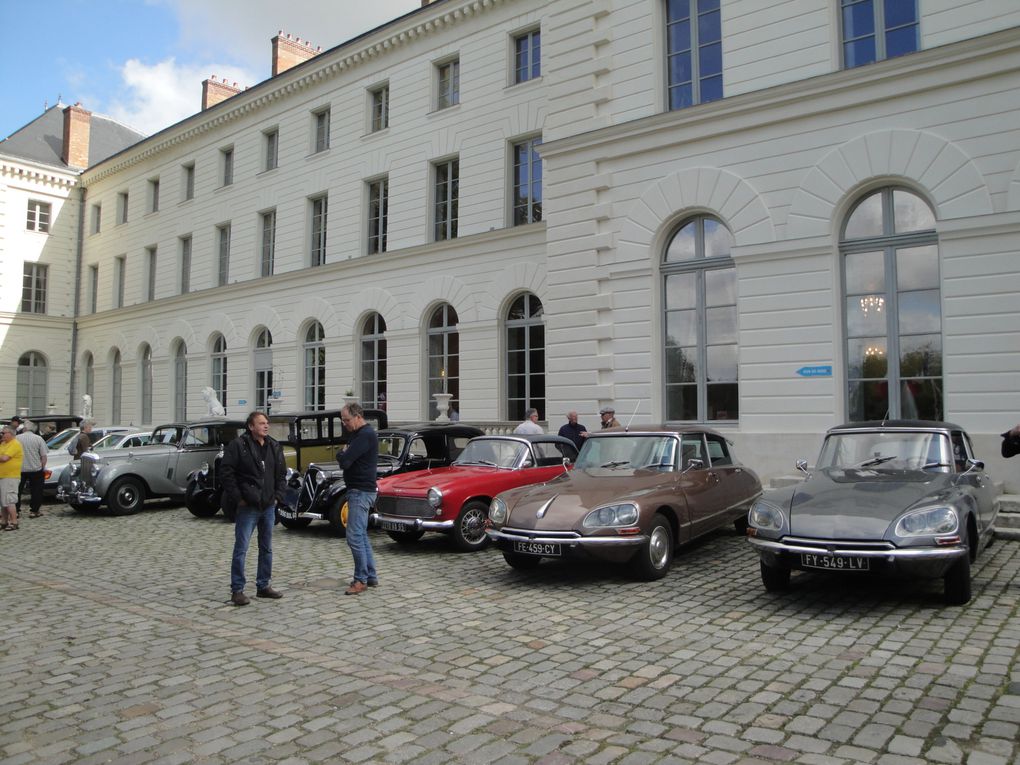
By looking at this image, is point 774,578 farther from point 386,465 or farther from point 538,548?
point 386,465

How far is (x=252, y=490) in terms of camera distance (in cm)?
723

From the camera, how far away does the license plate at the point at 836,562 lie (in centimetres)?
633

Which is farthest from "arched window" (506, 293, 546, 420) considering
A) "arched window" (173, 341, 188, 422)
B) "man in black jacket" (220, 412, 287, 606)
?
"arched window" (173, 341, 188, 422)

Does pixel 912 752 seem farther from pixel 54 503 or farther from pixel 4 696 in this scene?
pixel 54 503

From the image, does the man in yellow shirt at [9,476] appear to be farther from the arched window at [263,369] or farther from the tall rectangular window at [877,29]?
the tall rectangular window at [877,29]

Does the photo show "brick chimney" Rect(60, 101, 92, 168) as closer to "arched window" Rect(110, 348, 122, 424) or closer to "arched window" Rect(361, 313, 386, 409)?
"arched window" Rect(110, 348, 122, 424)

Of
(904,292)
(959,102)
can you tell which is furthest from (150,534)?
(959,102)

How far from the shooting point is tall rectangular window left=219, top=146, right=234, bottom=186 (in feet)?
92.1

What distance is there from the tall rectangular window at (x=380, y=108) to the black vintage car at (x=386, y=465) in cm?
1338

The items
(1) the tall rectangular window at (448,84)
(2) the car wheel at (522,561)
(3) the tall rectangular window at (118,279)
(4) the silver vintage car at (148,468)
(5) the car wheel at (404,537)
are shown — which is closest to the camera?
(2) the car wheel at (522,561)

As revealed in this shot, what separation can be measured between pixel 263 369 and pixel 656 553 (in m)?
19.8

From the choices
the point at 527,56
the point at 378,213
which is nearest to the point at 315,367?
the point at 378,213

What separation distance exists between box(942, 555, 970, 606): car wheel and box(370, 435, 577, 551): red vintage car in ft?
16.6

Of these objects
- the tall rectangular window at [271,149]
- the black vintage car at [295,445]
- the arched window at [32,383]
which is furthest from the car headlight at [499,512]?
the arched window at [32,383]
